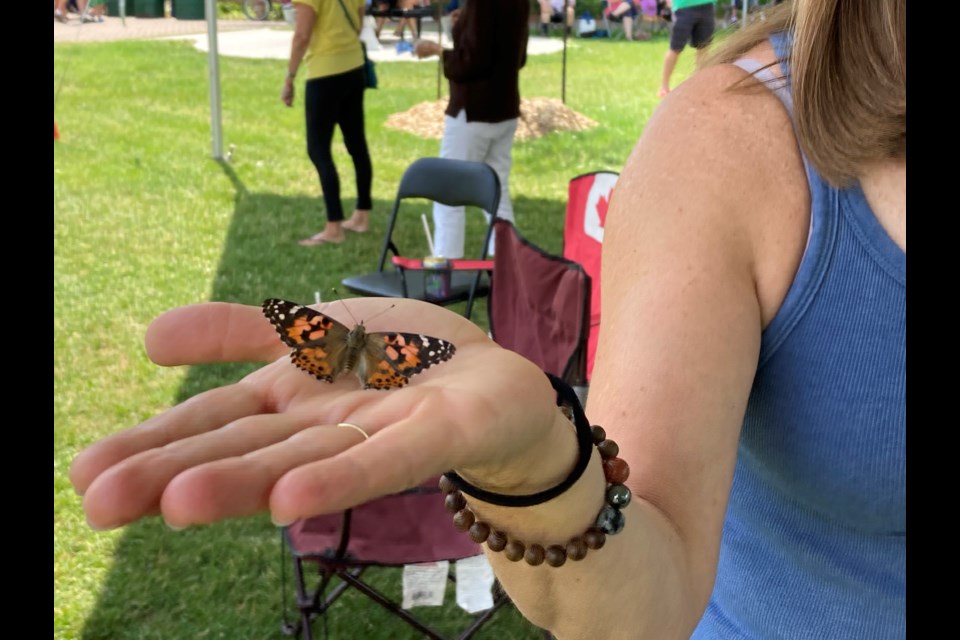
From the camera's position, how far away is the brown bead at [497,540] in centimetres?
81

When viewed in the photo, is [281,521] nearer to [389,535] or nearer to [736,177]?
[736,177]

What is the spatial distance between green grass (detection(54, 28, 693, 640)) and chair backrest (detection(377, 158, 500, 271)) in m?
0.82

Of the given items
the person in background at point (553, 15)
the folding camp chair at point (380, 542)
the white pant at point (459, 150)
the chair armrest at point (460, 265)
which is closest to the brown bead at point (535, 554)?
the folding camp chair at point (380, 542)

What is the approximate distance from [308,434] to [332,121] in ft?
22.1

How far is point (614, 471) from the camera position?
85 cm

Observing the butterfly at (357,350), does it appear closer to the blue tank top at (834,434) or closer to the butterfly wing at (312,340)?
the butterfly wing at (312,340)

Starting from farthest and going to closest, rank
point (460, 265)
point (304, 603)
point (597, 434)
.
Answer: point (460, 265) → point (304, 603) → point (597, 434)

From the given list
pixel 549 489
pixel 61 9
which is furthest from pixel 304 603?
pixel 61 9

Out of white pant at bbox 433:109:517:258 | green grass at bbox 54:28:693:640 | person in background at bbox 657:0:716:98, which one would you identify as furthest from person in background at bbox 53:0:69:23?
person in background at bbox 657:0:716:98

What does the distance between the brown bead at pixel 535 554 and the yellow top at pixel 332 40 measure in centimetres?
649

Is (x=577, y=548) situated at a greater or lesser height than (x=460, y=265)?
greater

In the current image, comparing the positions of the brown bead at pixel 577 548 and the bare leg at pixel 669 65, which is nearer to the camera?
the brown bead at pixel 577 548

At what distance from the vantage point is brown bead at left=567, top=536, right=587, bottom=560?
0.81m
